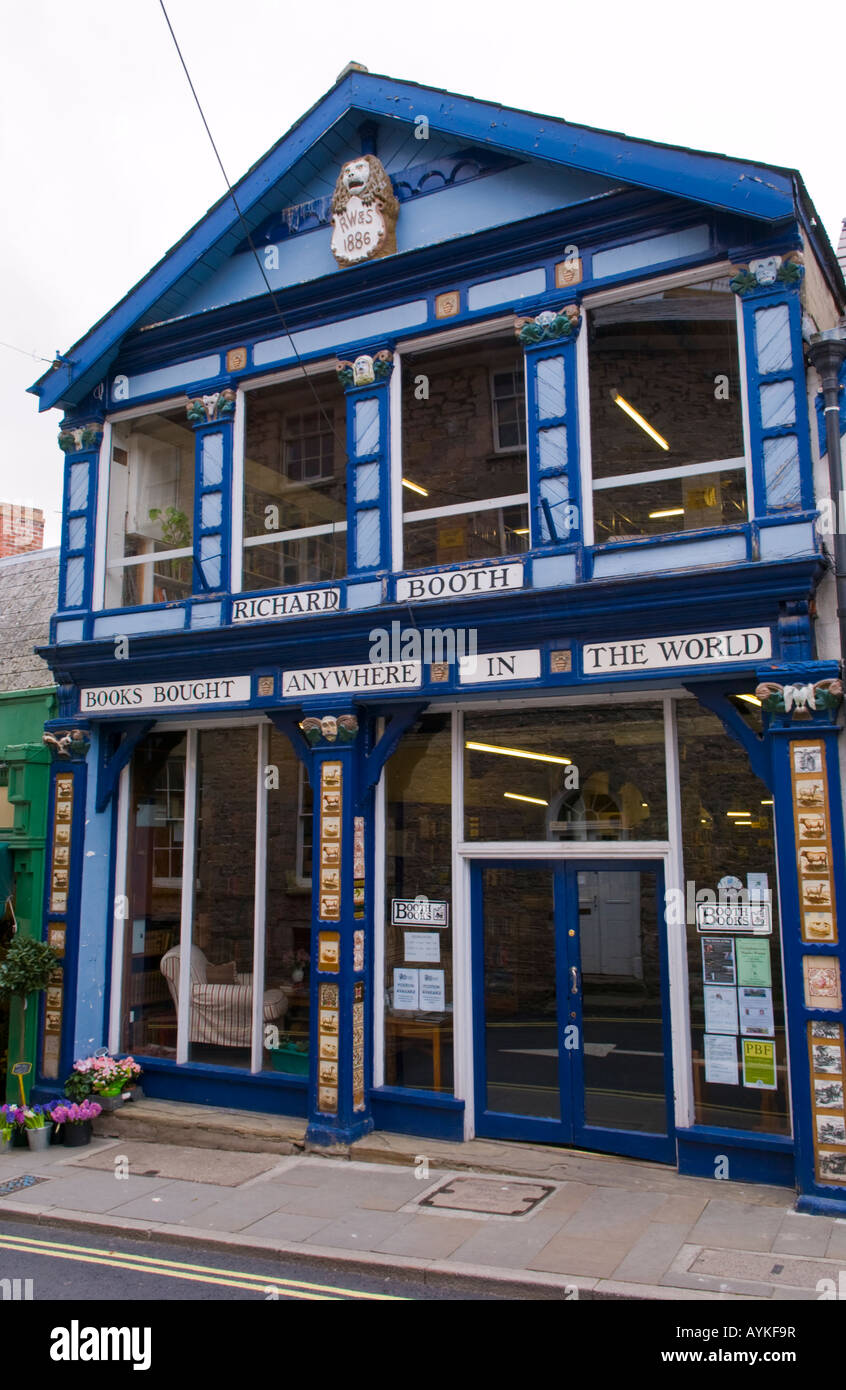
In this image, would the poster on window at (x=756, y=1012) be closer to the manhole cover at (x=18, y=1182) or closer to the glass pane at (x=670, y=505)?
the glass pane at (x=670, y=505)

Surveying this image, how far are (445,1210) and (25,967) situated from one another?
17.9 ft

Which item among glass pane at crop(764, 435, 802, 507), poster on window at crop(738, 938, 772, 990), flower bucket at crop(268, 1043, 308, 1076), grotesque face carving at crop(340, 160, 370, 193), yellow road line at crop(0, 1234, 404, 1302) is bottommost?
yellow road line at crop(0, 1234, 404, 1302)

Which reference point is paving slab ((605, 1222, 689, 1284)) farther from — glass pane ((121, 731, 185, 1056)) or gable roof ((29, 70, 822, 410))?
gable roof ((29, 70, 822, 410))

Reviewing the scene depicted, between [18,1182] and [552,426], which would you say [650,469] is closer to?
[552,426]

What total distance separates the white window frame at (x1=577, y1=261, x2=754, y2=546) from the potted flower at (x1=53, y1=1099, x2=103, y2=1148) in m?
7.54

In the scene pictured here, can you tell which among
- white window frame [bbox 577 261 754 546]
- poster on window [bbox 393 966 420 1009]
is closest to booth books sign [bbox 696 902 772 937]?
poster on window [bbox 393 966 420 1009]

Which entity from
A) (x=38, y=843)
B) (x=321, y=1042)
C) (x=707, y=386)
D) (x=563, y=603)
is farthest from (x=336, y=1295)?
(x=707, y=386)

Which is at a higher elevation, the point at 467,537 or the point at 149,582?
the point at 149,582

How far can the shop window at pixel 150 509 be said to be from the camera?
12570 mm

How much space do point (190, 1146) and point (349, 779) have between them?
13.1 ft

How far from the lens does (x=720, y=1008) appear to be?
8938 millimetres

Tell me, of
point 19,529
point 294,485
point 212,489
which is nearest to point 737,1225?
point 294,485

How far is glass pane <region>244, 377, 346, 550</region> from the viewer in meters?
11.8

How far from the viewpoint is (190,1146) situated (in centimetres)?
1075
